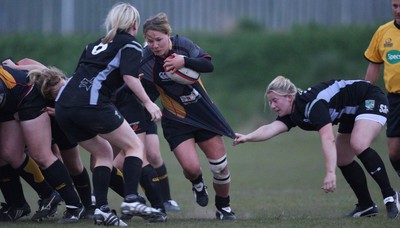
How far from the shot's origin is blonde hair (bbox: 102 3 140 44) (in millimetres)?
6781

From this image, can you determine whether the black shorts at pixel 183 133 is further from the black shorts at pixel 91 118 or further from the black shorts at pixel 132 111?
the black shorts at pixel 91 118

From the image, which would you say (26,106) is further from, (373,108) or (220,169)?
(373,108)

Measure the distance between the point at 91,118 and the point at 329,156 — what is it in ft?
6.39

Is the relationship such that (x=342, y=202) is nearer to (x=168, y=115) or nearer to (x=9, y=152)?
(x=168, y=115)

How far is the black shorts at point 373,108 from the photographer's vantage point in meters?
7.24

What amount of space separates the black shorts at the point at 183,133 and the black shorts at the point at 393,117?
1.84 metres

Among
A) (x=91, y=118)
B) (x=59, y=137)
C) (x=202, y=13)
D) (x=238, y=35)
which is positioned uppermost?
(x=91, y=118)

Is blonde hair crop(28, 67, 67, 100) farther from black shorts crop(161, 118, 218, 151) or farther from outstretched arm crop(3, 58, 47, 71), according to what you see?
black shorts crop(161, 118, 218, 151)

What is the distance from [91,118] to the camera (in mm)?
6652

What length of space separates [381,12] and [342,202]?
13494 mm

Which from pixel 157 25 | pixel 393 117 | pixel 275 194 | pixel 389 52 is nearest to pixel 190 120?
pixel 157 25

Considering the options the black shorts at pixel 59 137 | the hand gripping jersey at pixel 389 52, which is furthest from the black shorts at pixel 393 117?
the black shorts at pixel 59 137

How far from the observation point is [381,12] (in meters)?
21.8

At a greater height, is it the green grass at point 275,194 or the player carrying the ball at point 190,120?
the player carrying the ball at point 190,120
